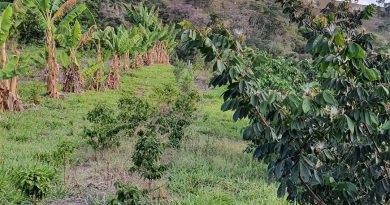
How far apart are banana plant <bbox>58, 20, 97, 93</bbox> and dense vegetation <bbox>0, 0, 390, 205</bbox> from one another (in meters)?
0.04

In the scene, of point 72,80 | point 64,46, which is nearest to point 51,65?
point 64,46

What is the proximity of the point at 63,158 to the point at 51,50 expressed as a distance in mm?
7921

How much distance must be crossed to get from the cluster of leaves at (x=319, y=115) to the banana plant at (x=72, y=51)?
11.4 m

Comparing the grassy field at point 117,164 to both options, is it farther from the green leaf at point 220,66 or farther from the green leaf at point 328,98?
the green leaf at point 328,98

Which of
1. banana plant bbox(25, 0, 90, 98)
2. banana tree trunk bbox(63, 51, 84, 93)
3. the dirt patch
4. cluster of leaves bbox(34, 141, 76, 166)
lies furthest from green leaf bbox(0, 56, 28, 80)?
banana tree trunk bbox(63, 51, 84, 93)

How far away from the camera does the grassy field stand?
5676 mm

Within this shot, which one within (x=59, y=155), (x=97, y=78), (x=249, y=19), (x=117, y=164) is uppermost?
(x=249, y=19)

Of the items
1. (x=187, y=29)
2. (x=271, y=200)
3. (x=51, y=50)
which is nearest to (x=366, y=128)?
(x=187, y=29)

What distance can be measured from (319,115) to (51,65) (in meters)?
12.3

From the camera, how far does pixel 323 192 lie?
334 cm

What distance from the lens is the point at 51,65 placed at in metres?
14.0

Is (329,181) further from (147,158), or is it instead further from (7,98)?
(7,98)

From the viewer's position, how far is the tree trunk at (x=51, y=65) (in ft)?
44.9

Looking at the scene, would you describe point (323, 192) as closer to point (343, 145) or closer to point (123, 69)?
point (343, 145)
